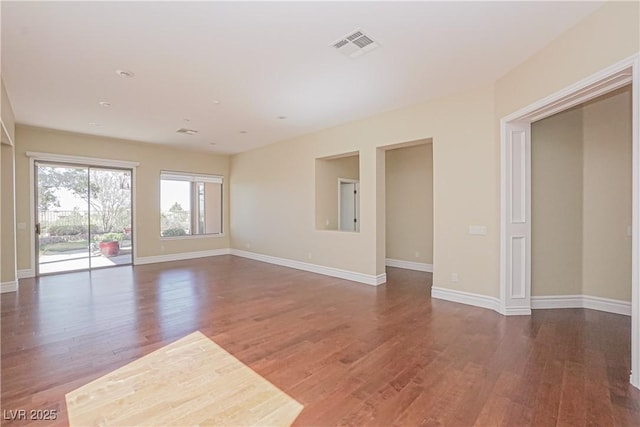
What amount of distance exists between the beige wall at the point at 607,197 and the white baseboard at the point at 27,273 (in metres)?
9.48

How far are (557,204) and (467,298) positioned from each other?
67.8 inches

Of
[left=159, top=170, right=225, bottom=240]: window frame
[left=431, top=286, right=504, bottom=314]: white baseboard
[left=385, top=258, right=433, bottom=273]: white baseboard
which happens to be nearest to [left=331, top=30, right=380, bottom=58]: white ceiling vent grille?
[left=431, top=286, right=504, bottom=314]: white baseboard

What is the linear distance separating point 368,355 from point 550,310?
2831mm

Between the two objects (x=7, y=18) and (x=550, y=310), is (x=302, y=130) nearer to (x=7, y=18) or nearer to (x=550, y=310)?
(x=7, y=18)

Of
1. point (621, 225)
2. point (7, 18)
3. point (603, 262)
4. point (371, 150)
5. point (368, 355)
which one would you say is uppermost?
point (7, 18)

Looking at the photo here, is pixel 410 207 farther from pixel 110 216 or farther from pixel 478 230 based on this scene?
pixel 110 216

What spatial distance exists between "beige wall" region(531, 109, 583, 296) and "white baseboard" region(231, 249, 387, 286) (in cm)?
232

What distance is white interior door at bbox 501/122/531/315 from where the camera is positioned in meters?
3.72

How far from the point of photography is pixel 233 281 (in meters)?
5.64

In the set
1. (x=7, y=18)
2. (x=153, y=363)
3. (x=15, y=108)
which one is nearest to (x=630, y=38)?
(x=153, y=363)

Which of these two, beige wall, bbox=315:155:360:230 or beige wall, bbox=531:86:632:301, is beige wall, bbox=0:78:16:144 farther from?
beige wall, bbox=531:86:632:301

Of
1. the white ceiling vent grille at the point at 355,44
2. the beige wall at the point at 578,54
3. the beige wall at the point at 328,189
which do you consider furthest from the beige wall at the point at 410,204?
the white ceiling vent grille at the point at 355,44

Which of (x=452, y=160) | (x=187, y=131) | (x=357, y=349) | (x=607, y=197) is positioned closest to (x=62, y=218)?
(x=187, y=131)

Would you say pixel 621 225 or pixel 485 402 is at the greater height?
pixel 621 225
